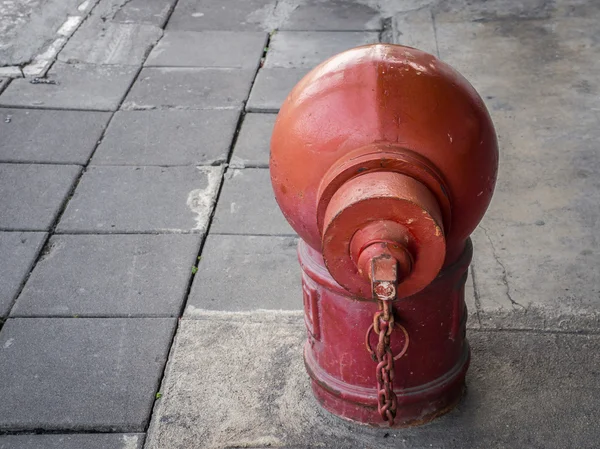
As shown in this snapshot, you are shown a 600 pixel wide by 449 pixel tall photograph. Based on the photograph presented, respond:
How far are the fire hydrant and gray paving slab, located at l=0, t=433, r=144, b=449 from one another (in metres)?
0.88

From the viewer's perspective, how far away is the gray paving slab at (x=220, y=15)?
253 inches

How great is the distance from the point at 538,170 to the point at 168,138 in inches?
88.0

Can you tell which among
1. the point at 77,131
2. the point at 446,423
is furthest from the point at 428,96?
the point at 77,131

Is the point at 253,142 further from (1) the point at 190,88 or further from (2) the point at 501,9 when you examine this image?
(2) the point at 501,9

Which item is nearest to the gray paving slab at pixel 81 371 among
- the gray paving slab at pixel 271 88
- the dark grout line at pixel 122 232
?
the dark grout line at pixel 122 232

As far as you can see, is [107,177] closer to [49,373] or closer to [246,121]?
[246,121]

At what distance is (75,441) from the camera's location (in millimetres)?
2832

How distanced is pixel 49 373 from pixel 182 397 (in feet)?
1.95

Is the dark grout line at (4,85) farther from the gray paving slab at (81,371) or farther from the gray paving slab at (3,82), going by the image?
the gray paving slab at (81,371)

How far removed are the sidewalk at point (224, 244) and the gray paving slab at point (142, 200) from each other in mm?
12

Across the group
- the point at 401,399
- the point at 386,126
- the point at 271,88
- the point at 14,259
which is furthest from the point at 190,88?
the point at 386,126

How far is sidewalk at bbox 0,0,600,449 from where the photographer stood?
2893 millimetres

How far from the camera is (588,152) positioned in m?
4.41

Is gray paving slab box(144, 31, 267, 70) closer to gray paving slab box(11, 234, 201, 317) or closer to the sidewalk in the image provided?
the sidewalk
